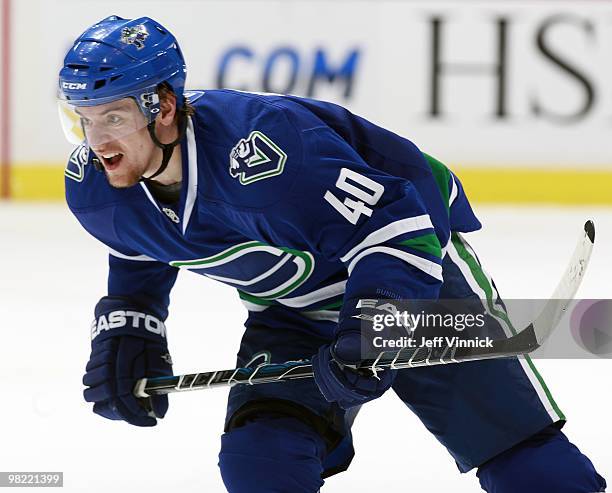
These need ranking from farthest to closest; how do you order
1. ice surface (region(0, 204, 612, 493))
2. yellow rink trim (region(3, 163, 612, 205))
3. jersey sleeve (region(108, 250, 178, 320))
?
yellow rink trim (region(3, 163, 612, 205)), ice surface (region(0, 204, 612, 493)), jersey sleeve (region(108, 250, 178, 320))

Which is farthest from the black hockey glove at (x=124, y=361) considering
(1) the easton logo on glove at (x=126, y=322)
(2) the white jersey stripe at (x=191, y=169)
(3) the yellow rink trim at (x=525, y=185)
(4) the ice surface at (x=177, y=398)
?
(3) the yellow rink trim at (x=525, y=185)

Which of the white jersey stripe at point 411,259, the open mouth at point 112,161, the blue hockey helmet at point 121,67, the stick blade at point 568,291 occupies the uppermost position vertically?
the blue hockey helmet at point 121,67

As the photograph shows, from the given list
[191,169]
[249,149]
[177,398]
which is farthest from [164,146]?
[177,398]

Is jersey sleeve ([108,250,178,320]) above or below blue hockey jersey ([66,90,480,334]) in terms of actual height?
below

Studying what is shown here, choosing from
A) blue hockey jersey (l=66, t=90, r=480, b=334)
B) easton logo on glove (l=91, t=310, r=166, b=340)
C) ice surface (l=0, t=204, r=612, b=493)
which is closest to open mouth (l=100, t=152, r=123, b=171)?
blue hockey jersey (l=66, t=90, r=480, b=334)

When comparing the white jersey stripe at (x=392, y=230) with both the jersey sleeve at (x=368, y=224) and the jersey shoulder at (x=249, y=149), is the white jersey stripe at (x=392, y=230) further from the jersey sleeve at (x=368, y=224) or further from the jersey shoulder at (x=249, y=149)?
the jersey shoulder at (x=249, y=149)

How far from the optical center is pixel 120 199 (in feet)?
8.02

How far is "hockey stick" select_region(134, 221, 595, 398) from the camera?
2330 millimetres

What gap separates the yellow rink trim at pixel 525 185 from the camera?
745 cm

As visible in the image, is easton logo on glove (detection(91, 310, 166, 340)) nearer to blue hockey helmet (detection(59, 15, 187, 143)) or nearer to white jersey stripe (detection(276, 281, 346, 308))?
white jersey stripe (detection(276, 281, 346, 308))

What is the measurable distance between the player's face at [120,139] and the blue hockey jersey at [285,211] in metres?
0.08

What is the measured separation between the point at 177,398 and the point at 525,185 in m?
4.30

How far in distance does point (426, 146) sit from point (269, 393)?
Answer: 5.24 metres

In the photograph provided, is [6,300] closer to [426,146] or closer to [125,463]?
[125,463]
